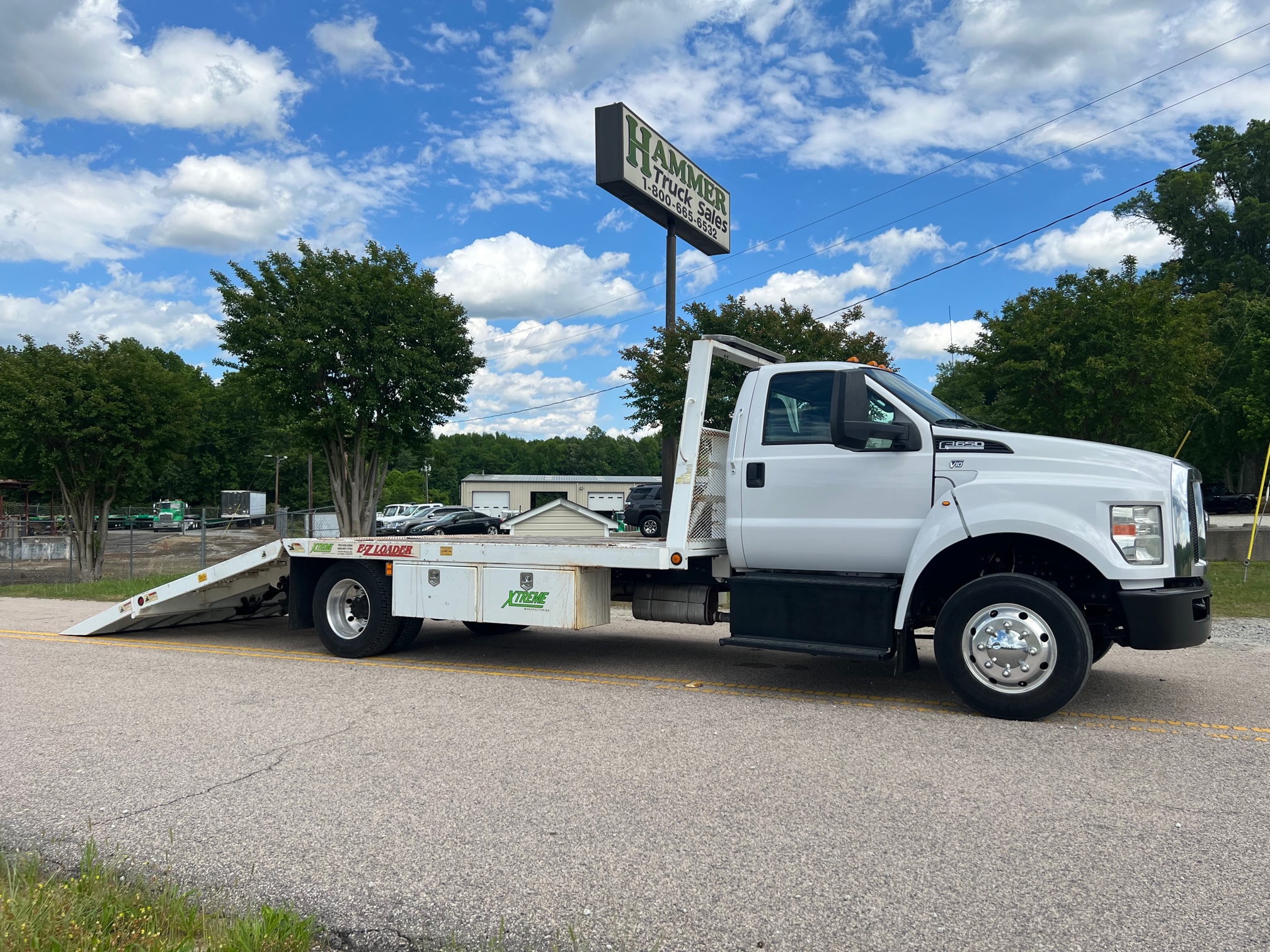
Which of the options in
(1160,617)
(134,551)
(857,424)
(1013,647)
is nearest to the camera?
(1160,617)

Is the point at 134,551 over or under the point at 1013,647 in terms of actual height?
under

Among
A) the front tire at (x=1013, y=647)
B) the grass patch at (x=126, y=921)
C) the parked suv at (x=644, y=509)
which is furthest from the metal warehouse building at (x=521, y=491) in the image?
the grass patch at (x=126, y=921)

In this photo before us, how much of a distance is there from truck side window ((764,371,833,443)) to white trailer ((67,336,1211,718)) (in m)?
0.01

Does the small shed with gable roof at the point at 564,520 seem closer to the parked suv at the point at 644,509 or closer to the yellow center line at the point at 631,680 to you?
the parked suv at the point at 644,509

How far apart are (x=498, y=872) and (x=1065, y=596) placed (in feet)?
12.8

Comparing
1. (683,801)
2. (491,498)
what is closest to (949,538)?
(683,801)

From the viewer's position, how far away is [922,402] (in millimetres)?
6691

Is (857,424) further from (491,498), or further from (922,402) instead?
(491,498)

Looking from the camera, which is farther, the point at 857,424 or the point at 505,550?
the point at 505,550

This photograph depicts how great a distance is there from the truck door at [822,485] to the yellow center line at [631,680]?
94 centimetres

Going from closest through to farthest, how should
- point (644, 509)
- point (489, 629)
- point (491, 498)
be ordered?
point (489, 629), point (644, 509), point (491, 498)

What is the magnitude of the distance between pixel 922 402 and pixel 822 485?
956 millimetres

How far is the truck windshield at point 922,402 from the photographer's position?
6.51m

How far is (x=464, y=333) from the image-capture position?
20.7 metres
